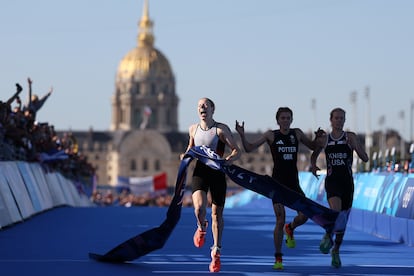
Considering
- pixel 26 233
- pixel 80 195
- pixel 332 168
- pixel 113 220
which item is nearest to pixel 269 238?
pixel 26 233

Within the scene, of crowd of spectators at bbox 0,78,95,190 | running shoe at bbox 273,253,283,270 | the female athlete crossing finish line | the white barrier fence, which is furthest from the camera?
crowd of spectators at bbox 0,78,95,190

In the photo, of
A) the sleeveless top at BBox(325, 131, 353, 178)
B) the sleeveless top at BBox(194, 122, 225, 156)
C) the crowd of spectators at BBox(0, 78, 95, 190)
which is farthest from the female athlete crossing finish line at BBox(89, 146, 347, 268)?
the crowd of spectators at BBox(0, 78, 95, 190)

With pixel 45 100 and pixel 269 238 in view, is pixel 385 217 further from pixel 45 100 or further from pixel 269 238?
pixel 45 100

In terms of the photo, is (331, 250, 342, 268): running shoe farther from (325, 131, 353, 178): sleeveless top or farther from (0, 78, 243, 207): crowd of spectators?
(0, 78, 243, 207): crowd of spectators

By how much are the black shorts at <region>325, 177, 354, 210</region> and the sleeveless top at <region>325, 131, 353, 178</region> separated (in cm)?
5

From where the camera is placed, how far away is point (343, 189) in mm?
13867

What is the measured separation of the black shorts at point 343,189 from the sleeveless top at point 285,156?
38 cm

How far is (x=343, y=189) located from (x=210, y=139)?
1.41 m

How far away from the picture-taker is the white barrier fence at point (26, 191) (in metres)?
20.5

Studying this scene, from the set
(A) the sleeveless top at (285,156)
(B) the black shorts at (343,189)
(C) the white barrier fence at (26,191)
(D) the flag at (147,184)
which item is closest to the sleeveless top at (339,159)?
(B) the black shorts at (343,189)

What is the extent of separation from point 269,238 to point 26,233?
10.7 ft

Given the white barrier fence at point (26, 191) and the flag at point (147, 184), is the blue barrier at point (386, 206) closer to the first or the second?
the white barrier fence at point (26, 191)

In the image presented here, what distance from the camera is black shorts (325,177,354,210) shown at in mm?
13859

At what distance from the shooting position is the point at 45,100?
31859 mm
